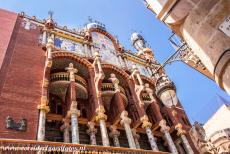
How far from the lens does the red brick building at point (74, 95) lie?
1106 cm

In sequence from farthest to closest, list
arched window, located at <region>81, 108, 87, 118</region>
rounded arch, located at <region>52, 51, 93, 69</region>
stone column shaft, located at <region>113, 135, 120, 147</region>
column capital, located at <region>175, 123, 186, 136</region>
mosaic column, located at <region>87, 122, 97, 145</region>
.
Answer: rounded arch, located at <region>52, 51, 93, 69</region>
column capital, located at <region>175, 123, 186, 136</region>
arched window, located at <region>81, 108, 87, 118</region>
stone column shaft, located at <region>113, 135, 120, 147</region>
mosaic column, located at <region>87, 122, 97, 145</region>

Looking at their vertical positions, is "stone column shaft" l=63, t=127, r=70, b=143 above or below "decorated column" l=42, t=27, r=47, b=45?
below

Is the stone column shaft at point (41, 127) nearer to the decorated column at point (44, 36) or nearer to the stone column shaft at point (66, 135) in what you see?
the stone column shaft at point (66, 135)

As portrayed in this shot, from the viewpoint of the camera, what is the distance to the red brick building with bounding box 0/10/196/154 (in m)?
11.1

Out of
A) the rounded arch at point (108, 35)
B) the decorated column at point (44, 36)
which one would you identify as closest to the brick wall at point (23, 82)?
the decorated column at point (44, 36)

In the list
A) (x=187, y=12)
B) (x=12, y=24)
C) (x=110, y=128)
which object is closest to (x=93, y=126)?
(x=110, y=128)

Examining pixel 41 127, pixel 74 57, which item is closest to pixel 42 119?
pixel 41 127

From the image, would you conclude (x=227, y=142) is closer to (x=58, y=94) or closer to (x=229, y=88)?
(x=58, y=94)

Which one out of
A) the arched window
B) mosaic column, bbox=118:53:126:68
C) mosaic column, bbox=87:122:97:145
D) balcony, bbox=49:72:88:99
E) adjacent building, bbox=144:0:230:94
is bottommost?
adjacent building, bbox=144:0:230:94

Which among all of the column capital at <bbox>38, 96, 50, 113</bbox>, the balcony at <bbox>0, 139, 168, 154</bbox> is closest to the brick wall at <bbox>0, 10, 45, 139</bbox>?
the column capital at <bbox>38, 96, 50, 113</bbox>

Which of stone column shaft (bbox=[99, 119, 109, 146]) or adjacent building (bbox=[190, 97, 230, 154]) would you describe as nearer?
stone column shaft (bbox=[99, 119, 109, 146])

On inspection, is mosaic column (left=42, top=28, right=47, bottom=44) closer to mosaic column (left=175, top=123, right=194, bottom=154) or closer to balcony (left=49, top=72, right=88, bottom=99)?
balcony (left=49, top=72, right=88, bottom=99)

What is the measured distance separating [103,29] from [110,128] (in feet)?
37.1

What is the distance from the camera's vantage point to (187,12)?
295cm
